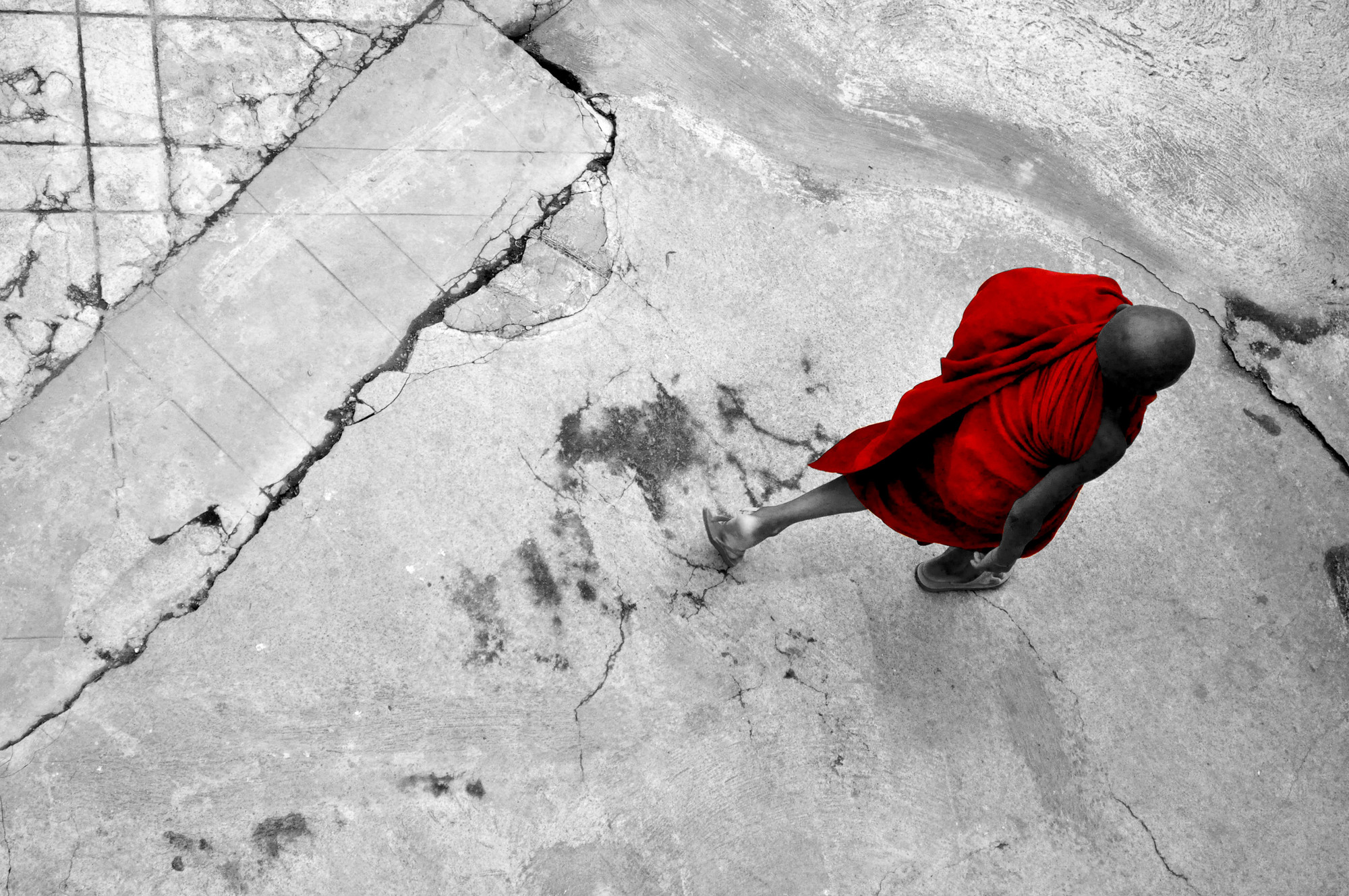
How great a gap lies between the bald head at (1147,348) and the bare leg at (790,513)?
86 cm

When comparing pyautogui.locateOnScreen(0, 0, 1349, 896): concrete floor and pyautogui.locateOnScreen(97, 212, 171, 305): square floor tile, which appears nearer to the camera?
pyautogui.locateOnScreen(0, 0, 1349, 896): concrete floor

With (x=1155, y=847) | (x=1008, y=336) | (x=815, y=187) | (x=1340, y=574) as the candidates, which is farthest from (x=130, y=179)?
(x=1340, y=574)

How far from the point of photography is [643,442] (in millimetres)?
3016

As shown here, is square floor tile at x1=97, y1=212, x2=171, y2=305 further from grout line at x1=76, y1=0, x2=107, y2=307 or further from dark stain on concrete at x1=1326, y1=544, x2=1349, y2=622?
dark stain on concrete at x1=1326, y1=544, x2=1349, y2=622

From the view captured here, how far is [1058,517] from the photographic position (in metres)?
2.31

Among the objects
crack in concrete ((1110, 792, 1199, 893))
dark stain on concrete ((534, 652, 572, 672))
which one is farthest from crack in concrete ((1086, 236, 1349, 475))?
dark stain on concrete ((534, 652, 572, 672))

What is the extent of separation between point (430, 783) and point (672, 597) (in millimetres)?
874

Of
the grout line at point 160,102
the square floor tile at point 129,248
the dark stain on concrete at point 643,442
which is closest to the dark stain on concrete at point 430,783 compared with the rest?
the dark stain on concrete at point 643,442

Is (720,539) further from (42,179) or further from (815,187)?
(42,179)

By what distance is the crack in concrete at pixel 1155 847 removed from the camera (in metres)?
2.78

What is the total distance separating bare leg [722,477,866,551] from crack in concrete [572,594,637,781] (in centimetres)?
37

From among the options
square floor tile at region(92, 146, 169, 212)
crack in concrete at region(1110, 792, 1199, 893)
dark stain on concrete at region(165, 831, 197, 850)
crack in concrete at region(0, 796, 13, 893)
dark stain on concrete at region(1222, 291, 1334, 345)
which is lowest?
crack in concrete at region(0, 796, 13, 893)

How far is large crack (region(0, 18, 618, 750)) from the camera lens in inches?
106

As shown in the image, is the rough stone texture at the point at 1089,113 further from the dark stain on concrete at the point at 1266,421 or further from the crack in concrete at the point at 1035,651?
the crack in concrete at the point at 1035,651
